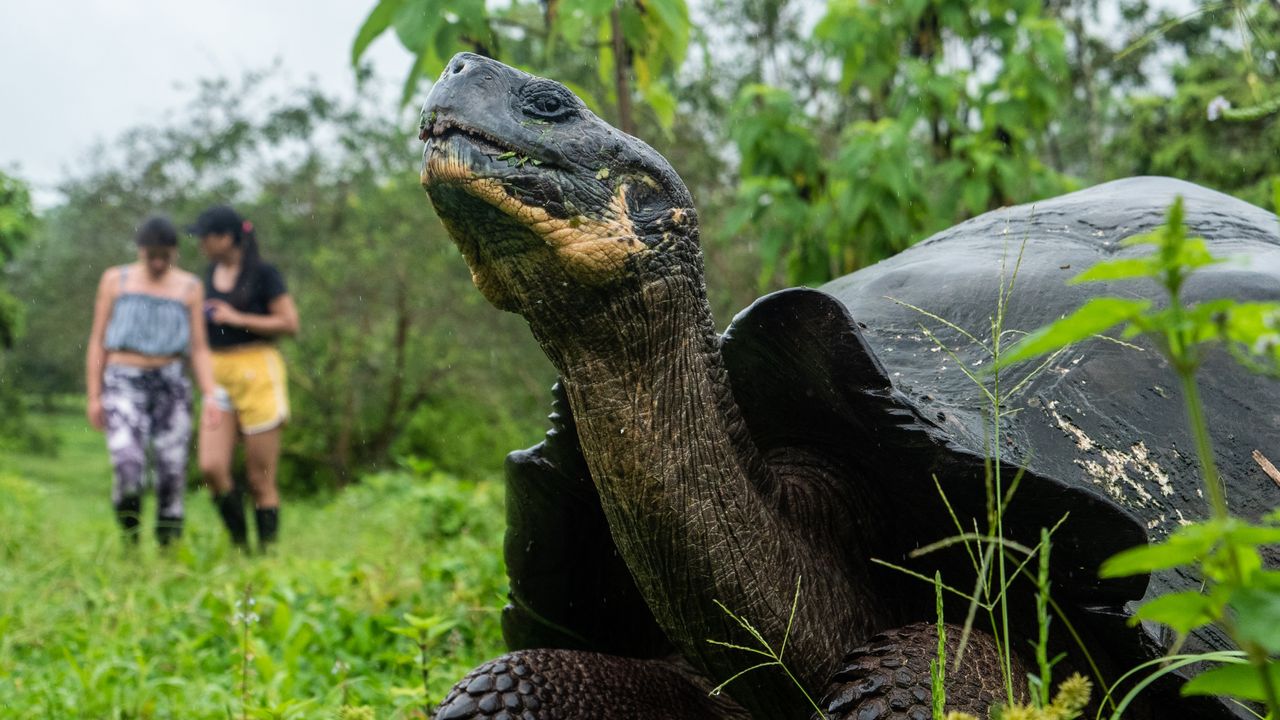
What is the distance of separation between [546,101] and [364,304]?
13684 millimetres

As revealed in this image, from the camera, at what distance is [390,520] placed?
6.29 meters

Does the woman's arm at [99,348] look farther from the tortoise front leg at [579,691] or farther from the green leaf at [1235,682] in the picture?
the green leaf at [1235,682]

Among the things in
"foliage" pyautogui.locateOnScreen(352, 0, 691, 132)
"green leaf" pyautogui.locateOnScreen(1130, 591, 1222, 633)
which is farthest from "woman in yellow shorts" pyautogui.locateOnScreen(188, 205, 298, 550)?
"green leaf" pyautogui.locateOnScreen(1130, 591, 1222, 633)

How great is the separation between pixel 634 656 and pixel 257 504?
418 cm

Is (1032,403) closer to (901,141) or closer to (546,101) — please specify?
(546,101)

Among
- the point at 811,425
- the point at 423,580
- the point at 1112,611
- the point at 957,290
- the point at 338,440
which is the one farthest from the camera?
the point at 338,440

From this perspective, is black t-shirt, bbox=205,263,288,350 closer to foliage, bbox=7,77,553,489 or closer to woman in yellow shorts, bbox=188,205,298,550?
woman in yellow shorts, bbox=188,205,298,550

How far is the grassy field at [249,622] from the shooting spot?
270 centimetres

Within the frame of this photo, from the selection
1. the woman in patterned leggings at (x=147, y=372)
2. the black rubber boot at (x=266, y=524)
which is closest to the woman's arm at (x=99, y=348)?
the woman in patterned leggings at (x=147, y=372)

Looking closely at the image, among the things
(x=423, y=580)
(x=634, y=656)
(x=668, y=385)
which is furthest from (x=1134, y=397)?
(x=423, y=580)

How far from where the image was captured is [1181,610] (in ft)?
3.04

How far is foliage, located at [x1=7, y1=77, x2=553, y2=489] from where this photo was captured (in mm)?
14438

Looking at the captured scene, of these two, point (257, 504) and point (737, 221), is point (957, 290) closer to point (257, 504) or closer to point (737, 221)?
point (737, 221)

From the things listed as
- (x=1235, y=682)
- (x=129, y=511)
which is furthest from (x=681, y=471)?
(x=129, y=511)
